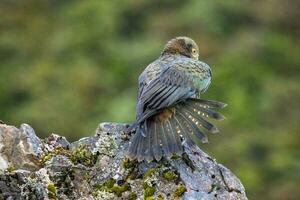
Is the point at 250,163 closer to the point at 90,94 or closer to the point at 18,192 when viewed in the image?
the point at 90,94

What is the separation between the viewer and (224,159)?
86.5ft

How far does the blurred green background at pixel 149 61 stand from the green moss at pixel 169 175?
48.2ft

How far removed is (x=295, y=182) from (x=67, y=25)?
13.3 meters

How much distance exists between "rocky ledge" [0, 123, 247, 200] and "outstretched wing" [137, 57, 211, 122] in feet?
1.89

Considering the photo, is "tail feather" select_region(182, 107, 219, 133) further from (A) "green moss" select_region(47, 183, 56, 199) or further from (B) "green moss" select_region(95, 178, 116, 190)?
(A) "green moss" select_region(47, 183, 56, 199)

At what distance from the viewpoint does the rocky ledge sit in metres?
10.2

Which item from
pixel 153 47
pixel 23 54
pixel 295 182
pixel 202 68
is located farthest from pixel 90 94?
pixel 202 68

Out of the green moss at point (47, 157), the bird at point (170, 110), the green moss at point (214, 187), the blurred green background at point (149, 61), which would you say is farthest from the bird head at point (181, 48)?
the blurred green background at point (149, 61)

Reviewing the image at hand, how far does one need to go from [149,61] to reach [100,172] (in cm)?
2065

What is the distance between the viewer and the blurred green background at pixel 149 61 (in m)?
27.6

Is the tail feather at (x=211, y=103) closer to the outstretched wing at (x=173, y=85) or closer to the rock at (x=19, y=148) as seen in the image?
the outstretched wing at (x=173, y=85)

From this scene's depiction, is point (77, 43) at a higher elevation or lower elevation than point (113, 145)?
higher

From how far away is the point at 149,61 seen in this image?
102 ft

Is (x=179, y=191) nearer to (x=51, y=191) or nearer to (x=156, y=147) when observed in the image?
(x=156, y=147)
